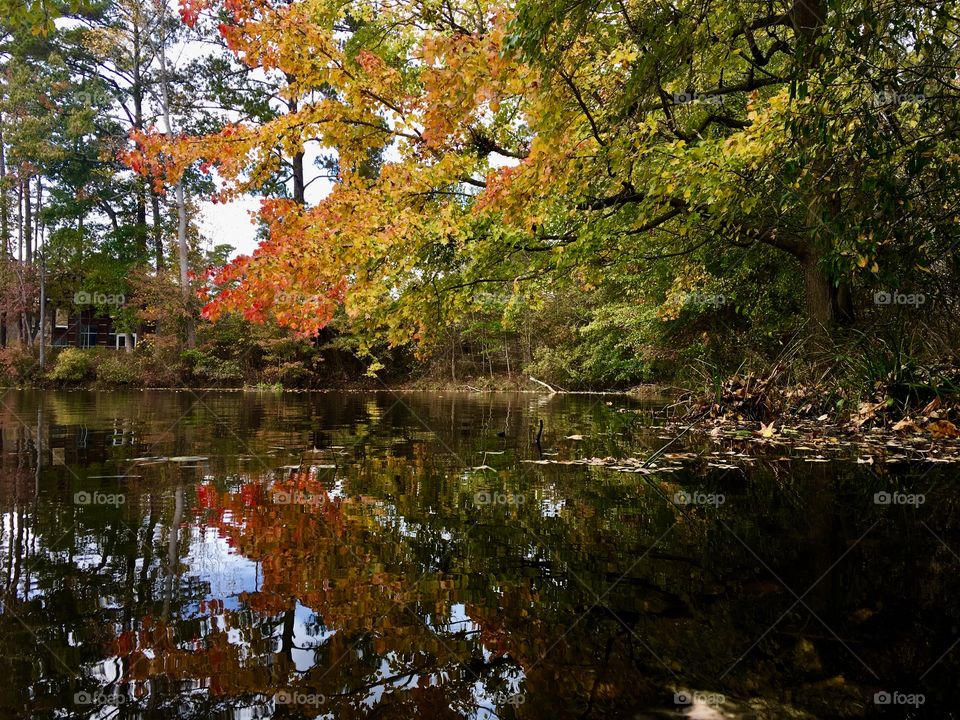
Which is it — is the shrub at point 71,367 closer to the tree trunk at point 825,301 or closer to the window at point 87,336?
the window at point 87,336

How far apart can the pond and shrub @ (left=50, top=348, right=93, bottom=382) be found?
80.6 feet

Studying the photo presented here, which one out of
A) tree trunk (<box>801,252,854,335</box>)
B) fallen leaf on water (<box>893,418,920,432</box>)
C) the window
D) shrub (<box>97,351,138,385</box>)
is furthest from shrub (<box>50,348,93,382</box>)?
fallen leaf on water (<box>893,418,920,432</box>)

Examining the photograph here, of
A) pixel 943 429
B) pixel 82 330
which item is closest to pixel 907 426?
pixel 943 429

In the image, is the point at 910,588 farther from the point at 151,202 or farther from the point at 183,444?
the point at 151,202

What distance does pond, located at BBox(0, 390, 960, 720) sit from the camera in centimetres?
178

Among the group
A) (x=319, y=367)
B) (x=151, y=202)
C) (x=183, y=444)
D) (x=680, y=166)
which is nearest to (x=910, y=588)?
Result: (x=680, y=166)

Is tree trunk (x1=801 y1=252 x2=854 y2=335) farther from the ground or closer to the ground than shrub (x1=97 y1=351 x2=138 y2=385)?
farther from the ground

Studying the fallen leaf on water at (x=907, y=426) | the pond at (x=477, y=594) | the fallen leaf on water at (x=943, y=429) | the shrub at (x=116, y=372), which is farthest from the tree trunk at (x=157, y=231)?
the fallen leaf on water at (x=943, y=429)

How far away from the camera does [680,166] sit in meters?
6.77

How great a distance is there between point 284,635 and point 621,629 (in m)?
1.30

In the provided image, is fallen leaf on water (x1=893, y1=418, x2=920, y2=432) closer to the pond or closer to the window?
the pond

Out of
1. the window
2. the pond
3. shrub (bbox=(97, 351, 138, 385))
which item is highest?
the window

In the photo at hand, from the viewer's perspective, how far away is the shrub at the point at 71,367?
25.4m

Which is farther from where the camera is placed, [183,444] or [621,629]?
[183,444]
